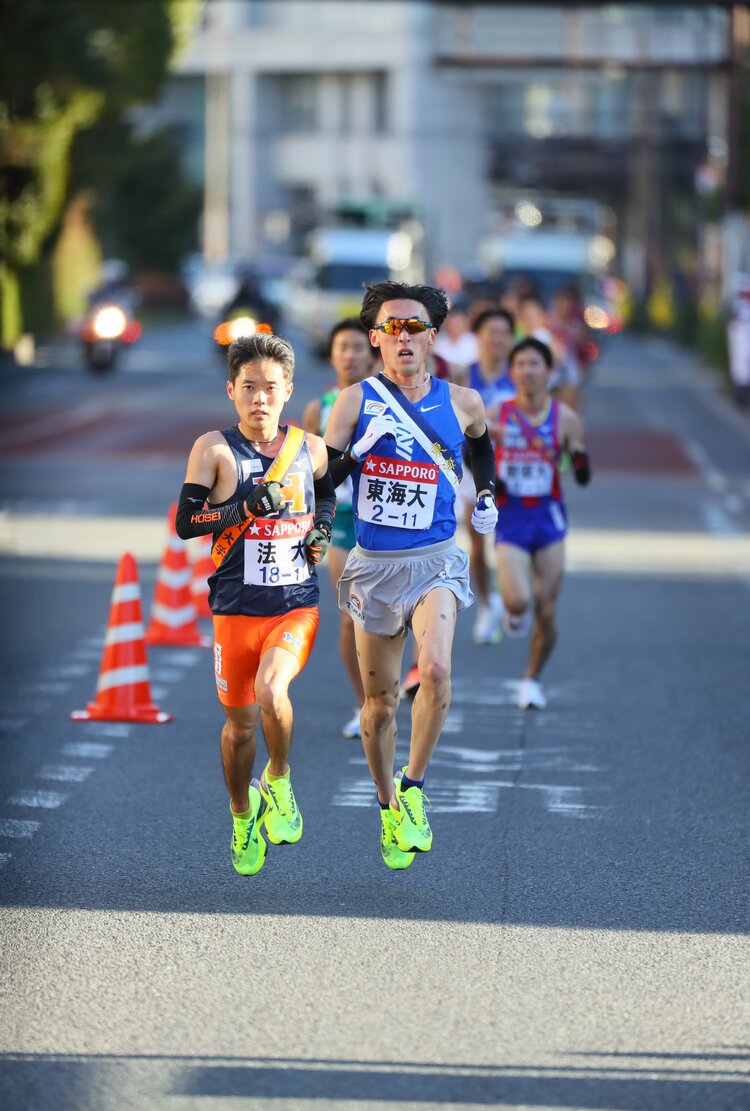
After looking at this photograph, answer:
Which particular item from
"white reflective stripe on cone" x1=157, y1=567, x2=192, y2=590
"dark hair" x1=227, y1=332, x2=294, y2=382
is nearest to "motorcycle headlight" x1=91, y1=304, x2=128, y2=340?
"white reflective stripe on cone" x1=157, y1=567, x2=192, y2=590

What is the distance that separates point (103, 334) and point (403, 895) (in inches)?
1296

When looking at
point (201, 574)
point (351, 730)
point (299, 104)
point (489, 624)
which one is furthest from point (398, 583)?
point (299, 104)

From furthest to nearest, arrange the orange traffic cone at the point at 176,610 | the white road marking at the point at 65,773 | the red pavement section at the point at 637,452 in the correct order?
1. the red pavement section at the point at 637,452
2. the orange traffic cone at the point at 176,610
3. the white road marking at the point at 65,773

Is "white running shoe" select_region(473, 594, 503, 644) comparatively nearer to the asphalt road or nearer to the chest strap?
the asphalt road

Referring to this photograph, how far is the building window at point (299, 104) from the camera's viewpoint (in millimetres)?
108188

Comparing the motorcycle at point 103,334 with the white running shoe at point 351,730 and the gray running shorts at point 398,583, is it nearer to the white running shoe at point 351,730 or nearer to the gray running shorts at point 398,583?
the white running shoe at point 351,730

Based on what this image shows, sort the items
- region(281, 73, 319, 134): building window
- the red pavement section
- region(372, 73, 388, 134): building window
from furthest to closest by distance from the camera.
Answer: region(281, 73, 319, 134): building window, region(372, 73, 388, 134): building window, the red pavement section

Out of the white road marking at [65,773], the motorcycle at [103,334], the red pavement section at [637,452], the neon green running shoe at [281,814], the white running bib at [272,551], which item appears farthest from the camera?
the motorcycle at [103,334]

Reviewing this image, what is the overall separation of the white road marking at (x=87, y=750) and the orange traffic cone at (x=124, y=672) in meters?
0.53

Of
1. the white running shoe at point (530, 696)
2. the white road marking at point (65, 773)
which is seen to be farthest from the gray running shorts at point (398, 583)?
the white running shoe at point (530, 696)

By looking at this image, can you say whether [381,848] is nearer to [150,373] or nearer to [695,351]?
[150,373]

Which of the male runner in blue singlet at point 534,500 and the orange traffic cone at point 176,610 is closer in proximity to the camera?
the male runner in blue singlet at point 534,500

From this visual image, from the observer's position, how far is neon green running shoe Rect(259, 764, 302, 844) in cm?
731

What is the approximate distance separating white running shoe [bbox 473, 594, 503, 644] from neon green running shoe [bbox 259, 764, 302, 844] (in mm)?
5707
